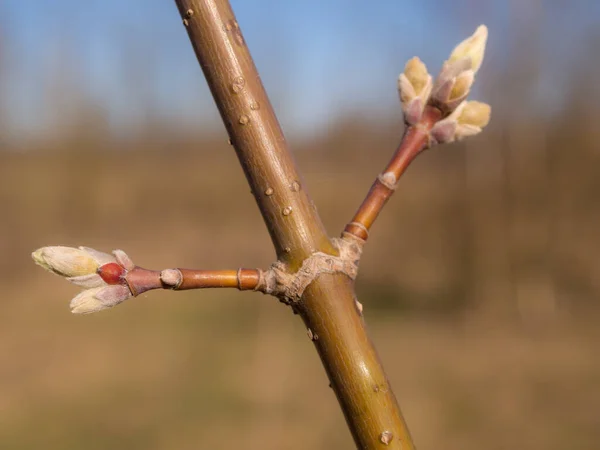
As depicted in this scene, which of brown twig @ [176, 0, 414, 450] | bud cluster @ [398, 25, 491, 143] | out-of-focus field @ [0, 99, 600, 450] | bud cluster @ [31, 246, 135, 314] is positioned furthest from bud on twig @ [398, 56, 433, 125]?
out-of-focus field @ [0, 99, 600, 450]

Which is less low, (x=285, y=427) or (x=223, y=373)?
(x=223, y=373)

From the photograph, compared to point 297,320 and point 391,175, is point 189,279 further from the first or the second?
point 297,320

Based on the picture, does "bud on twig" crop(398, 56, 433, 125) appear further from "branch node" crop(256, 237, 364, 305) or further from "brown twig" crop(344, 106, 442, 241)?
"branch node" crop(256, 237, 364, 305)

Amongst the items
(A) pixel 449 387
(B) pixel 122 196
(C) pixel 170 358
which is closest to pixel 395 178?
(A) pixel 449 387

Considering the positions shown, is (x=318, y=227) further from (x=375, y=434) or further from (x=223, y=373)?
(x=223, y=373)

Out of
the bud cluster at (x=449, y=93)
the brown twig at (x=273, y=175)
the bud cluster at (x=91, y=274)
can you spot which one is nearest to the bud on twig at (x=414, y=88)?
the bud cluster at (x=449, y=93)

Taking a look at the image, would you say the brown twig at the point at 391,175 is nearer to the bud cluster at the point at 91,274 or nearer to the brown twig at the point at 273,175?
the brown twig at the point at 273,175
